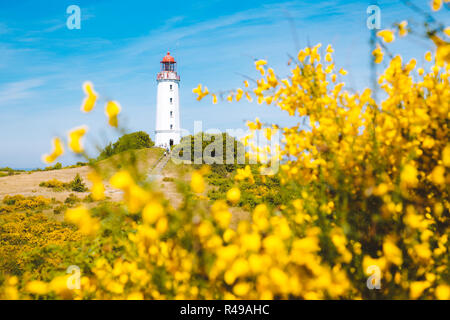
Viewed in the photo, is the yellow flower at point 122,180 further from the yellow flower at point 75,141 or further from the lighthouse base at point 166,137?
the lighthouse base at point 166,137

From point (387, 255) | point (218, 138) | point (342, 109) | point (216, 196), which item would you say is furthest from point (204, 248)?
point (218, 138)

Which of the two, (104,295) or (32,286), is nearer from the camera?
(32,286)

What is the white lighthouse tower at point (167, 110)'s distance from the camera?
36.8m

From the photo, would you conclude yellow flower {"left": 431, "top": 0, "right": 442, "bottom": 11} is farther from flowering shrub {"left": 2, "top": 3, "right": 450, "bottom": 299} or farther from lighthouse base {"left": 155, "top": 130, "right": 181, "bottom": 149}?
lighthouse base {"left": 155, "top": 130, "right": 181, "bottom": 149}

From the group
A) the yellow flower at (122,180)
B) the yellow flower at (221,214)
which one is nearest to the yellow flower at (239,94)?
the yellow flower at (221,214)

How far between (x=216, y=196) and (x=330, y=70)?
10.1m

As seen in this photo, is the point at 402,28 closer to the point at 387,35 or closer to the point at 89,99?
the point at 387,35

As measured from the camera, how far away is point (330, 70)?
3.05 m

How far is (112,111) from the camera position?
153cm

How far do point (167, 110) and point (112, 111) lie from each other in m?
36.7

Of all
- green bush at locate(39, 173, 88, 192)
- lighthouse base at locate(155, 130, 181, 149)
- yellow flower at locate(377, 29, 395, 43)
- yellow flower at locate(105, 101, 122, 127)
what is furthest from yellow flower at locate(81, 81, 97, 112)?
lighthouse base at locate(155, 130, 181, 149)

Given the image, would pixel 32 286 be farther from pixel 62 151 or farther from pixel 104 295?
pixel 62 151

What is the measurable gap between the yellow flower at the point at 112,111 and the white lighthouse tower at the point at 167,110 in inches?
1397
